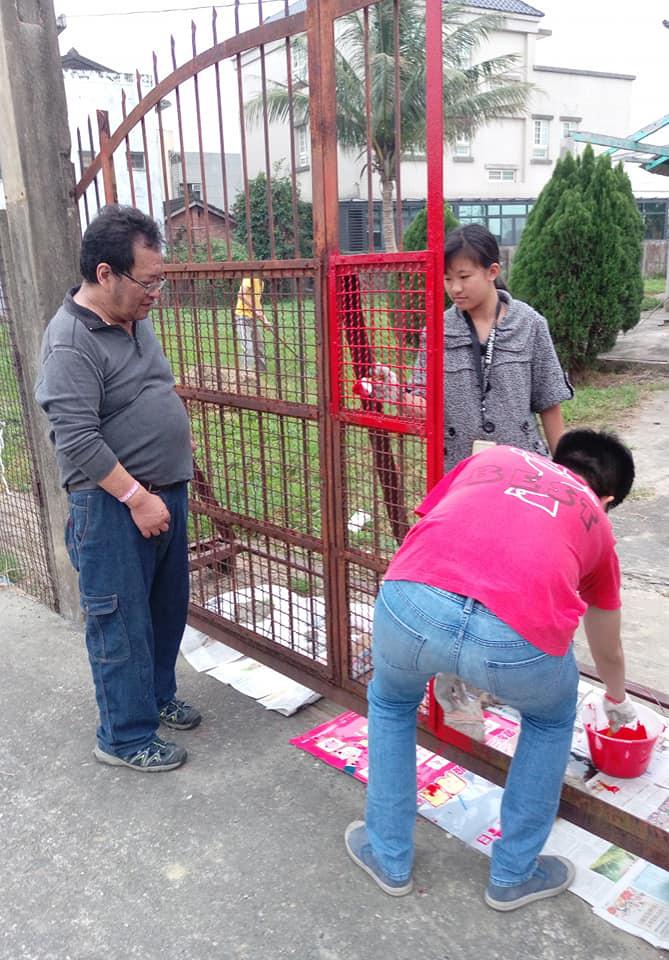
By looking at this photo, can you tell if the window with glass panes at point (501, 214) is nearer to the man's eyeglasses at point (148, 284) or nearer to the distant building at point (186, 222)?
the distant building at point (186, 222)

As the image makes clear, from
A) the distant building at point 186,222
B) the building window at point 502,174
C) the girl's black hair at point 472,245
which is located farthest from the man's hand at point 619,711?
the building window at point 502,174

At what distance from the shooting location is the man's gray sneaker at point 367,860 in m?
2.25

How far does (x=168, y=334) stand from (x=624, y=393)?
7126mm

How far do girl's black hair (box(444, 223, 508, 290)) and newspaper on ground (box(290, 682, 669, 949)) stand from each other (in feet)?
5.34

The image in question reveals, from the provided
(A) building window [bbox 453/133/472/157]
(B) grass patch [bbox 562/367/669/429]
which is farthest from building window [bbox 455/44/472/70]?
(B) grass patch [bbox 562/367/669/429]

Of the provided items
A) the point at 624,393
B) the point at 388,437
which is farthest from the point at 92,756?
the point at 624,393

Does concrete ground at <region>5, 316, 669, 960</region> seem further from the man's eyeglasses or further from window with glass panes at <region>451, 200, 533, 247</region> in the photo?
window with glass panes at <region>451, 200, 533, 247</region>

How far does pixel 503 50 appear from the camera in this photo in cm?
2995

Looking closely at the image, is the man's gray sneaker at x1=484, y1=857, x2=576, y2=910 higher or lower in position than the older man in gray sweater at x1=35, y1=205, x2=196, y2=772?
lower

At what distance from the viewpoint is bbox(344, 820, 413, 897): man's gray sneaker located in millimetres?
2250

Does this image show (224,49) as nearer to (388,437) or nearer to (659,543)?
(388,437)

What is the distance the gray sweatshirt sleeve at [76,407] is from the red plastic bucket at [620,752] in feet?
5.79

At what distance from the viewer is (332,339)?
270cm

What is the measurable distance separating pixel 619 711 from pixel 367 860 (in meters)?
0.84
